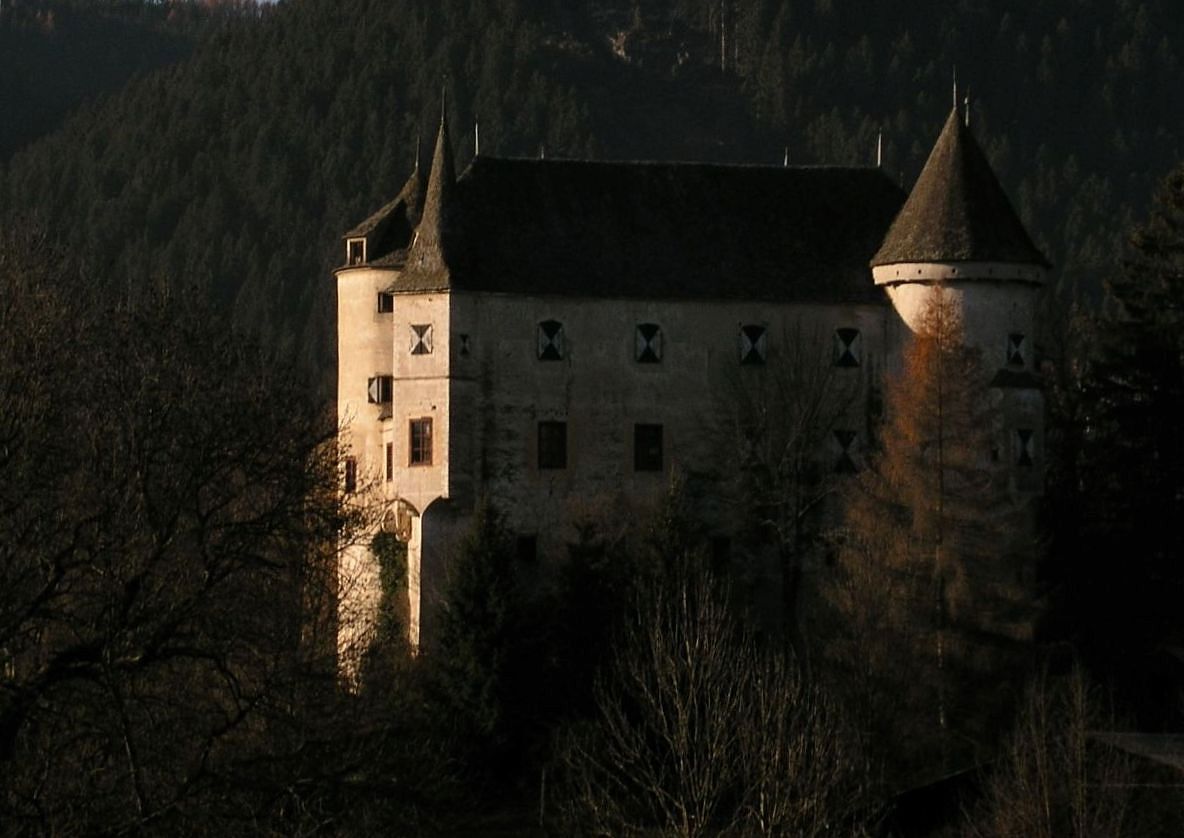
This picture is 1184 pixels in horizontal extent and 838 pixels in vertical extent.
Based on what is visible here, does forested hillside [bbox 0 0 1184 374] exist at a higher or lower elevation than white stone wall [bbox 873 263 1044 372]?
higher

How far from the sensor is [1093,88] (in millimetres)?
177750

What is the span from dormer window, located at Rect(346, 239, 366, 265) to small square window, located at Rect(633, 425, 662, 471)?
8.98 meters

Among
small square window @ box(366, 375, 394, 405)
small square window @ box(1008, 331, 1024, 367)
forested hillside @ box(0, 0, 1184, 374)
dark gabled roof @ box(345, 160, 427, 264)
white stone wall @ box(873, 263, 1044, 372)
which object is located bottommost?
small square window @ box(366, 375, 394, 405)

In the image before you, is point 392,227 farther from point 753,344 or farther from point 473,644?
point 473,644

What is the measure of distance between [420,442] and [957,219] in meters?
12.4

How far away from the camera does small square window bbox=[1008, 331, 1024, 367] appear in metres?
67.1

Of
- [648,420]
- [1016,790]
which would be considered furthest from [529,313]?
[1016,790]

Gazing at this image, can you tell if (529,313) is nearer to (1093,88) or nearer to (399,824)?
(399,824)

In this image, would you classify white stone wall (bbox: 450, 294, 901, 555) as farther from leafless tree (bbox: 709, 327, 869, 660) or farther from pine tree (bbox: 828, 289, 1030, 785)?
pine tree (bbox: 828, 289, 1030, 785)

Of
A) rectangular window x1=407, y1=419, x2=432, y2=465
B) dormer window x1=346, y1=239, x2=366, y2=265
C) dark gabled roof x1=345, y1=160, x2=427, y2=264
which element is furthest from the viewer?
dormer window x1=346, y1=239, x2=366, y2=265

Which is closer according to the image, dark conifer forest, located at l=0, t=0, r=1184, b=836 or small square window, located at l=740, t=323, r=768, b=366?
dark conifer forest, located at l=0, t=0, r=1184, b=836

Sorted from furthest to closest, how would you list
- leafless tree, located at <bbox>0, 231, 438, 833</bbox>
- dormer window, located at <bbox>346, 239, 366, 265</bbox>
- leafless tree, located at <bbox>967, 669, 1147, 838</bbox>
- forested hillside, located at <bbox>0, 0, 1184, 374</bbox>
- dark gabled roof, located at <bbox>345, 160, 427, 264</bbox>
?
forested hillside, located at <bbox>0, 0, 1184, 374</bbox> → dormer window, located at <bbox>346, 239, 366, 265</bbox> → dark gabled roof, located at <bbox>345, 160, 427, 264</bbox> → leafless tree, located at <bbox>967, 669, 1147, 838</bbox> → leafless tree, located at <bbox>0, 231, 438, 833</bbox>

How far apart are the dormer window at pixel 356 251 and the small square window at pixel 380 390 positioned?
2.92 meters

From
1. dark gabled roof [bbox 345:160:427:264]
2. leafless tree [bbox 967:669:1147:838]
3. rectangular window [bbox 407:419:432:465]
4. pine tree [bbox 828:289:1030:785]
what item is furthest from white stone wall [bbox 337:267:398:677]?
leafless tree [bbox 967:669:1147:838]
